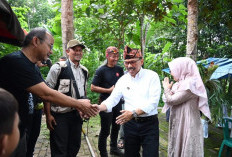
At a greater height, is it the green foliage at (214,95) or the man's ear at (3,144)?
the man's ear at (3,144)

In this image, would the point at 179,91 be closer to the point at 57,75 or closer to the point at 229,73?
the point at 57,75

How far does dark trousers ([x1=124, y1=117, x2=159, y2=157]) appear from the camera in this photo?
2482 millimetres

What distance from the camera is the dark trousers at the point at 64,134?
266 cm

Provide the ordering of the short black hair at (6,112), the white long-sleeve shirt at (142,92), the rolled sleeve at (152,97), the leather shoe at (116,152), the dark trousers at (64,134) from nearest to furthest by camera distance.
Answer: the short black hair at (6,112) < the rolled sleeve at (152,97) < the white long-sleeve shirt at (142,92) < the dark trousers at (64,134) < the leather shoe at (116,152)

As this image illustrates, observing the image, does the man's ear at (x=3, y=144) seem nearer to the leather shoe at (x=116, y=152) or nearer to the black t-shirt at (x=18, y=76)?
the black t-shirt at (x=18, y=76)

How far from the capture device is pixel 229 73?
4.80 m

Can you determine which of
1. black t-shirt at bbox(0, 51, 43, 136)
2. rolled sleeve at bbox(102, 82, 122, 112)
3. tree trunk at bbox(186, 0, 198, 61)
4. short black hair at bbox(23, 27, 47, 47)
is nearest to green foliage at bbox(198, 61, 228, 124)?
tree trunk at bbox(186, 0, 198, 61)

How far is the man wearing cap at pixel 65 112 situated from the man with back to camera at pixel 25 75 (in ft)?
1.74

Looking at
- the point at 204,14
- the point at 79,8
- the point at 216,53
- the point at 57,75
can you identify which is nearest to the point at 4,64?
the point at 57,75

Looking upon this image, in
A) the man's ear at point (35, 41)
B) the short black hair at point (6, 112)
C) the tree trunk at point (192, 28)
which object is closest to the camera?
the short black hair at point (6, 112)

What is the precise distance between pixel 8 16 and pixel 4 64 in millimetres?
555

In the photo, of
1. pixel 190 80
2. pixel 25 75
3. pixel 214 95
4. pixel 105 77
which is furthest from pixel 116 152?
pixel 25 75

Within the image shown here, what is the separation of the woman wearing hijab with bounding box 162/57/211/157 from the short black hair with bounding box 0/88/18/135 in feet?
7.87

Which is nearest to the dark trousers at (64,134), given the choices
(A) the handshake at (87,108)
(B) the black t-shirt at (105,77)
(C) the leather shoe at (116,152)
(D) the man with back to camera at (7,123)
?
(A) the handshake at (87,108)
